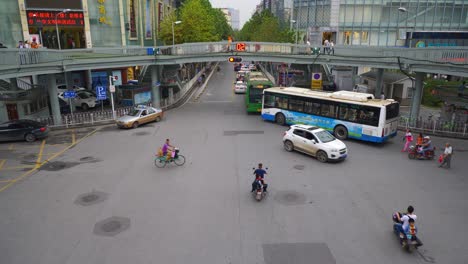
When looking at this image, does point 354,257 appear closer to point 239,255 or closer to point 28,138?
point 239,255

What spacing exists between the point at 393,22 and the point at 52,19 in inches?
1855

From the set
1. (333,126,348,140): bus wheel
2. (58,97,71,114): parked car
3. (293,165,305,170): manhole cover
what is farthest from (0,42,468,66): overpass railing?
(293,165,305,170): manhole cover

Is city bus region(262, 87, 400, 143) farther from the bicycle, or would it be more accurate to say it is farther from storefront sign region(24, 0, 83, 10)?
storefront sign region(24, 0, 83, 10)

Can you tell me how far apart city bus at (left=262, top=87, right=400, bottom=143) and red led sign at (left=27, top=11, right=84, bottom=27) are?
78.7ft

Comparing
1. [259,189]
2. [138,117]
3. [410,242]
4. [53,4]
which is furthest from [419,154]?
[53,4]

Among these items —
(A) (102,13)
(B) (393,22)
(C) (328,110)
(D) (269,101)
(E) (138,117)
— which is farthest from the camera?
(B) (393,22)

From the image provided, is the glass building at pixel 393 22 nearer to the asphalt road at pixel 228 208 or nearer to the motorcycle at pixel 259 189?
the asphalt road at pixel 228 208

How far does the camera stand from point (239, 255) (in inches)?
424

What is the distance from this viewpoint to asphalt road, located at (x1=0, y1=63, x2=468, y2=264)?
430 inches

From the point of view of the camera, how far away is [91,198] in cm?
1481

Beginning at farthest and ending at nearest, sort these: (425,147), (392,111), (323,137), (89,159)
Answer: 1. (392,111)
2. (89,159)
3. (323,137)
4. (425,147)

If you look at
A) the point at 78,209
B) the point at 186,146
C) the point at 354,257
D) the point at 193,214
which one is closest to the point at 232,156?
the point at 186,146

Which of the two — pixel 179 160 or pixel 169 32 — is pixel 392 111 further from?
pixel 169 32

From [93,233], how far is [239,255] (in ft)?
16.8
